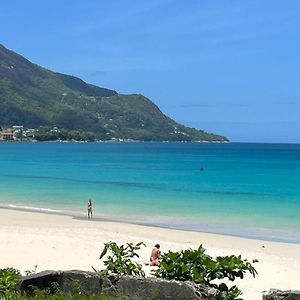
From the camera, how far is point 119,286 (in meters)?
7.75

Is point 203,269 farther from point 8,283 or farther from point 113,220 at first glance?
point 113,220

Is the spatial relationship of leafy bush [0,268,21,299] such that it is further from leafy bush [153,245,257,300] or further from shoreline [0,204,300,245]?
shoreline [0,204,300,245]

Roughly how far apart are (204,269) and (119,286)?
4.07ft

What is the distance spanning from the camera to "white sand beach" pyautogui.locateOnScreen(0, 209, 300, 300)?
1559 centimetres

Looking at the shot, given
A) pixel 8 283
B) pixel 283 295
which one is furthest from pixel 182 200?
pixel 8 283

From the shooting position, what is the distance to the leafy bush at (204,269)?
7.29m

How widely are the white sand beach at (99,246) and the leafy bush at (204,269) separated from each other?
5.11 meters

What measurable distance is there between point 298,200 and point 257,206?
638cm

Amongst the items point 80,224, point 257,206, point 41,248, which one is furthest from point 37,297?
point 257,206

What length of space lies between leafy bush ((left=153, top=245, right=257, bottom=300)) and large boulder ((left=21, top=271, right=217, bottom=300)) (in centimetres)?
20

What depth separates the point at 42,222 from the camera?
2869 centimetres

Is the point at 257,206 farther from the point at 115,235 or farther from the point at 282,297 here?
the point at 282,297

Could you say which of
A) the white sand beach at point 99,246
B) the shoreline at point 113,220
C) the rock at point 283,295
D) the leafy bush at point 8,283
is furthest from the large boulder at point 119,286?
the shoreline at point 113,220

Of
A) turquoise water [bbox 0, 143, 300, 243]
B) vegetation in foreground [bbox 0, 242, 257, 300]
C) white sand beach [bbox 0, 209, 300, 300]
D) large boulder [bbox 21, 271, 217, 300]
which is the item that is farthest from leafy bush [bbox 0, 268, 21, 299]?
turquoise water [bbox 0, 143, 300, 243]
